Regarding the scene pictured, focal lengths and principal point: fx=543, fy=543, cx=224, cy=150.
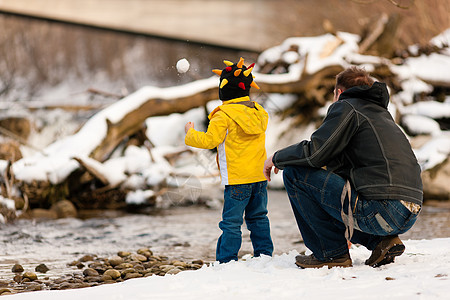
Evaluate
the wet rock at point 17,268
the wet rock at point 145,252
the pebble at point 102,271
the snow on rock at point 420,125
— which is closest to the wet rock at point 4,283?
the pebble at point 102,271

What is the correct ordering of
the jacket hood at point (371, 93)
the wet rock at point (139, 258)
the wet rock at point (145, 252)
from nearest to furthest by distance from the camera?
the jacket hood at point (371, 93) < the wet rock at point (139, 258) < the wet rock at point (145, 252)

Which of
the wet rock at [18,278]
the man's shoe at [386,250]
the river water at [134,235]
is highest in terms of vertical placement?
the man's shoe at [386,250]

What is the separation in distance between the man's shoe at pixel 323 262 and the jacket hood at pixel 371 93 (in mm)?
847

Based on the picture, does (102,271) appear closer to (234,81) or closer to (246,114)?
(246,114)

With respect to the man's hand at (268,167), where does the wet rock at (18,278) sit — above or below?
below

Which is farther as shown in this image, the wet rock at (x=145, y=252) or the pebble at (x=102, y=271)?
the wet rock at (x=145, y=252)

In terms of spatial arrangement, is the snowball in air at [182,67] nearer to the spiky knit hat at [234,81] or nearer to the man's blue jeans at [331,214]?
the spiky knit hat at [234,81]

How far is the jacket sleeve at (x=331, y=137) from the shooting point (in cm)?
277

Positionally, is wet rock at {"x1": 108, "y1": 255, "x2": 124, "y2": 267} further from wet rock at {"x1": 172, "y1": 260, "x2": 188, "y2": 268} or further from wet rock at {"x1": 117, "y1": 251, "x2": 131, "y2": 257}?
wet rock at {"x1": 172, "y1": 260, "x2": 188, "y2": 268}

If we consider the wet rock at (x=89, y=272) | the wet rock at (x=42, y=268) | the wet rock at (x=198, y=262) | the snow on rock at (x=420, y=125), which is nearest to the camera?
the wet rock at (x=89, y=272)

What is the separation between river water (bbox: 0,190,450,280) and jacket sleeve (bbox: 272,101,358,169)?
148 centimetres

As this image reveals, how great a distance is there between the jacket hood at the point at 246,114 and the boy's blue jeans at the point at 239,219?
0.35m

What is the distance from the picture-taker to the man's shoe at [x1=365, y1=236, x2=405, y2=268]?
282 cm

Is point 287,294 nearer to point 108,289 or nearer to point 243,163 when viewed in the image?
point 108,289
